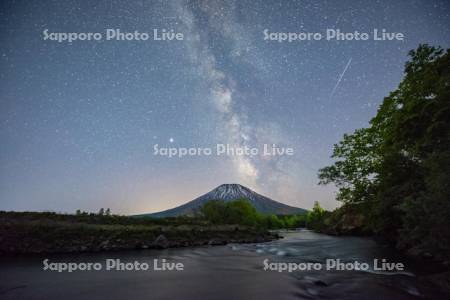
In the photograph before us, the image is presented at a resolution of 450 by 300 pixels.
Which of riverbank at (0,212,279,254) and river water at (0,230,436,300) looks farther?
riverbank at (0,212,279,254)

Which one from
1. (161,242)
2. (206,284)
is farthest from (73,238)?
(206,284)

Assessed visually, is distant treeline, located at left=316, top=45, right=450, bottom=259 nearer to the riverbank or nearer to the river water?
the river water

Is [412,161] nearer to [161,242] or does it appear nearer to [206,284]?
[206,284]

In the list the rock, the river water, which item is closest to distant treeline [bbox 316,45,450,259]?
the river water

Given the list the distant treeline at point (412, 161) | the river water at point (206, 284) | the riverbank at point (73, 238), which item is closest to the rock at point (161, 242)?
the riverbank at point (73, 238)

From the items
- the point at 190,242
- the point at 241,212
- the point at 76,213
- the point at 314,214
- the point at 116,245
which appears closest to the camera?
the point at 116,245

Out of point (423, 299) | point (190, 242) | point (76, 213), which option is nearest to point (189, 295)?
point (423, 299)

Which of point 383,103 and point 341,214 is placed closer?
point 383,103

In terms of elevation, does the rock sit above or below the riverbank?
below

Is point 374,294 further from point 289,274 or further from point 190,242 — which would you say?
point 190,242
